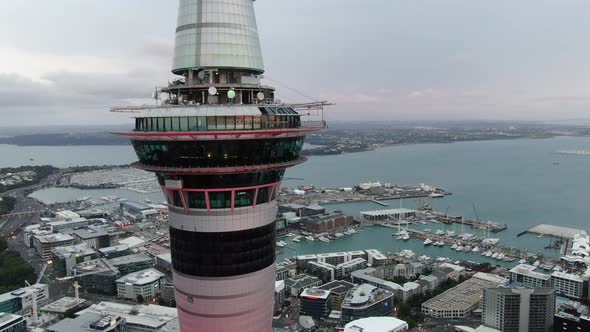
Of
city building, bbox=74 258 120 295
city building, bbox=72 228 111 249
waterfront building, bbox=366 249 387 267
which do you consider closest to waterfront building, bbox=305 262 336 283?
waterfront building, bbox=366 249 387 267

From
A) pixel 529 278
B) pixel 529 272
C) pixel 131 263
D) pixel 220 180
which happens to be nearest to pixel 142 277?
pixel 131 263

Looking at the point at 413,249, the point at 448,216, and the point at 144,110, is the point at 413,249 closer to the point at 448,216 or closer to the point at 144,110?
the point at 448,216

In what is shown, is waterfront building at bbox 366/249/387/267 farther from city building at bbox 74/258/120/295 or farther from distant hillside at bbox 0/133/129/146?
distant hillside at bbox 0/133/129/146

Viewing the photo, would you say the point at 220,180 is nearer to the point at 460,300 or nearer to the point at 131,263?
the point at 460,300

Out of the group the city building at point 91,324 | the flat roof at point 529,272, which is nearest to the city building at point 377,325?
the flat roof at point 529,272

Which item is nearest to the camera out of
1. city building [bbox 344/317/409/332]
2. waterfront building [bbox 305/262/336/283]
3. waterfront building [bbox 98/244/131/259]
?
city building [bbox 344/317/409/332]

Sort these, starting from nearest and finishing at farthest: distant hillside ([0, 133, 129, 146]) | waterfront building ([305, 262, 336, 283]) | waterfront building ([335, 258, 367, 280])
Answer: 1. waterfront building ([305, 262, 336, 283])
2. waterfront building ([335, 258, 367, 280])
3. distant hillside ([0, 133, 129, 146])

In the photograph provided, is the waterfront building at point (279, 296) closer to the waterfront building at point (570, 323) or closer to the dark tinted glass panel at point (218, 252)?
the waterfront building at point (570, 323)
